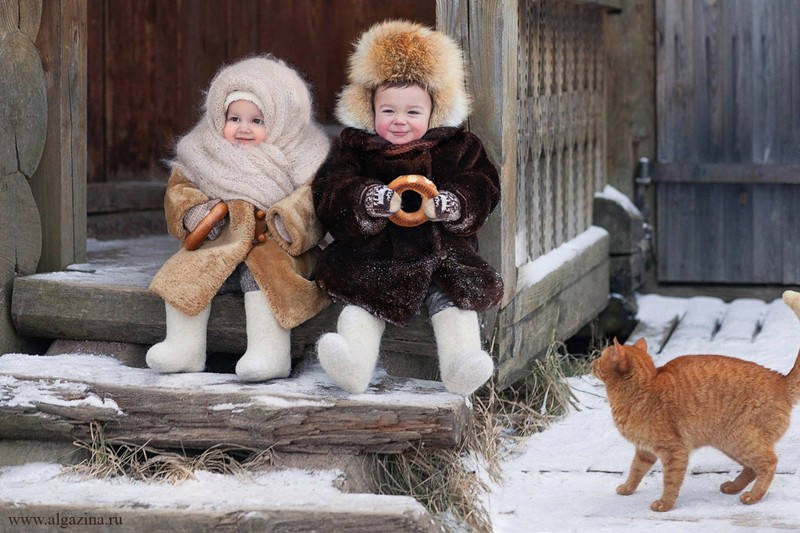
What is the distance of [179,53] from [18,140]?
2.60 m

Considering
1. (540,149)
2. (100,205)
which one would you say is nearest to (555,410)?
(540,149)

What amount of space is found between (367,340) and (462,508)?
608 millimetres

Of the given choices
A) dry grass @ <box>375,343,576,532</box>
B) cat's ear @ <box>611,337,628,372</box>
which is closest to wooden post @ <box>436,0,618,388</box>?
dry grass @ <box>375,343,576,532</box>

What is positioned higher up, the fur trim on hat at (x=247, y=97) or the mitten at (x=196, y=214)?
the fur trim on hat at (x=247, y=97)

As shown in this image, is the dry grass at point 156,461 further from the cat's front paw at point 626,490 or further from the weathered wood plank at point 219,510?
the cat's front paw at point 626,490

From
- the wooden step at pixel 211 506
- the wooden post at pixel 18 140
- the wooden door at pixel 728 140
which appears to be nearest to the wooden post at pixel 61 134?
the wooden post at pixel 18 140

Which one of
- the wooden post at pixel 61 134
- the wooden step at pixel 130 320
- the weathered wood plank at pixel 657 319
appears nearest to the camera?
the wooden step at pixel 130 320

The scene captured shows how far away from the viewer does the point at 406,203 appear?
4199 mm

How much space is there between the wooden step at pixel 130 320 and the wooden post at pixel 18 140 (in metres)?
0.07

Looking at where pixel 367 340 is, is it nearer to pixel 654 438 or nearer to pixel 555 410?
pixel 654 438

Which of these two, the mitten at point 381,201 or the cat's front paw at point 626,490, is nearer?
the mitten at point 381,201

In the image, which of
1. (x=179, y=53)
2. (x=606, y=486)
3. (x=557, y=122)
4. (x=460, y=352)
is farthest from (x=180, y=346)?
(x=179, y=53)

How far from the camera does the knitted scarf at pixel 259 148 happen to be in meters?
4.21

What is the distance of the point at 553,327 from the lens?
18.1 feet
